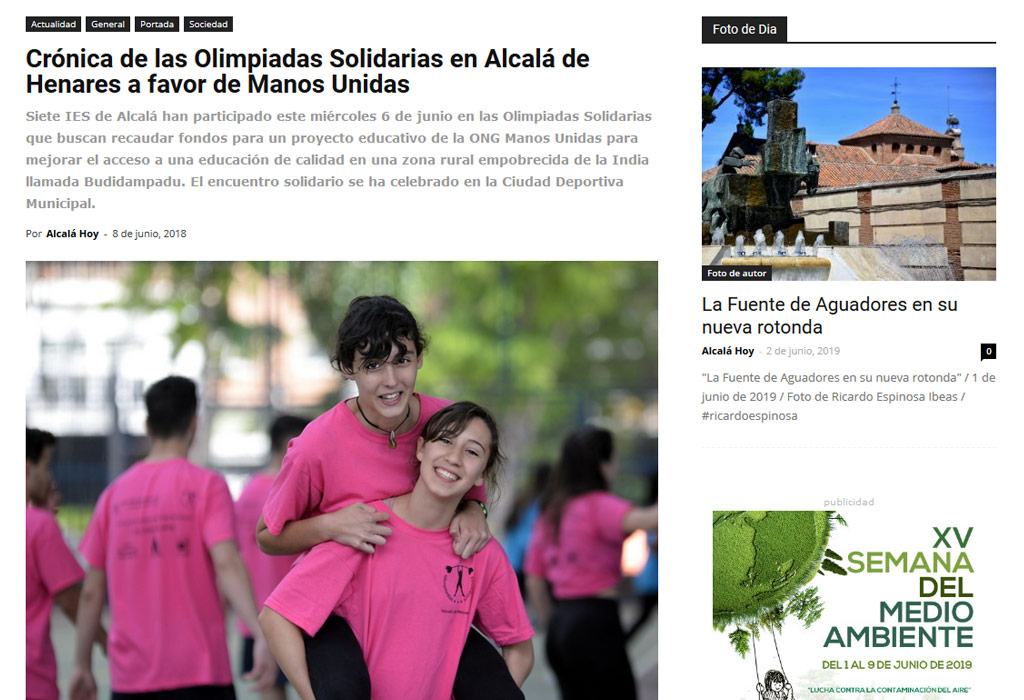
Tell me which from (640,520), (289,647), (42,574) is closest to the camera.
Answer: (289,647)

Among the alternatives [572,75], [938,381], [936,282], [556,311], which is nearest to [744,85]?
[572,75]

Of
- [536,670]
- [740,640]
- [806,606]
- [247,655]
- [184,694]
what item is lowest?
[536,670]

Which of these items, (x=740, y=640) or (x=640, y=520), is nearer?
(x=740, y=640)

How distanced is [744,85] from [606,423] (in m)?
7.86

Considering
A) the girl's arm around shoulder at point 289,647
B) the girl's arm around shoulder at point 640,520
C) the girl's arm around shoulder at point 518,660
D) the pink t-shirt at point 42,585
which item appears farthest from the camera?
the girl's arm around shoulder at point 640,520

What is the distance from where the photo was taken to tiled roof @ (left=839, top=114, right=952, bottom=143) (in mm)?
3541

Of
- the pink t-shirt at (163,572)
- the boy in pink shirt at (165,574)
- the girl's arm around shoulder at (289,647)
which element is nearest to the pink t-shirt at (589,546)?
the boy in pink shirt at (165,574)

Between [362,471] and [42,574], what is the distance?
1.78m

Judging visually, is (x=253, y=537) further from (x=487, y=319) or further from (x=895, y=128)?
(x=487, y=319)

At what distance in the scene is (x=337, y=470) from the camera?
10.3 ft

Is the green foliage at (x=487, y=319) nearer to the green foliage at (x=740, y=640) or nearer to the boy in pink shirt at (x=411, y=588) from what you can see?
the green foliage at (x=740, y=640)

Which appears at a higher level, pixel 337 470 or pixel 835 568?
pixel 337 470

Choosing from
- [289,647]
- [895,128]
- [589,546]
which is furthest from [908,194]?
[589,546]

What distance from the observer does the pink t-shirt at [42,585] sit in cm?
411
